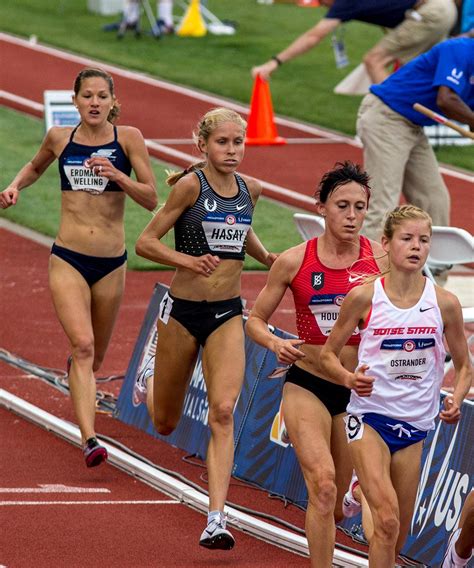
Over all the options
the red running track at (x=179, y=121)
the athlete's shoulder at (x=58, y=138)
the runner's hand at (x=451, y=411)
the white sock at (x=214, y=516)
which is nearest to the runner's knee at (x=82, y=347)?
the athlete's shoulder at (x=58, y=138)

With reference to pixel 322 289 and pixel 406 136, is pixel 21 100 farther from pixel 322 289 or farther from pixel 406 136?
pixel 322 289

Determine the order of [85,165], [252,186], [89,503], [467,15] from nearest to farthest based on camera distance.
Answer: [252,186] < [89,503] < [85,165] < [467,15]

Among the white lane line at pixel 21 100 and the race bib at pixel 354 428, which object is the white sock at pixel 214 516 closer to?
the race bib at pixel 354 428

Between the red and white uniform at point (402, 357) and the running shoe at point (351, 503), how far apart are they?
102 centimetres

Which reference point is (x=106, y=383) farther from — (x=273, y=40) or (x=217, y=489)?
(x=273, y=40)

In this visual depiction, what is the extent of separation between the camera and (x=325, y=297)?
8.08 metres

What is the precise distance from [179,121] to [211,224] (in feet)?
52.9

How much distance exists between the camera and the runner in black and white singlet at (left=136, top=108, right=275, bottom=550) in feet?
28.8

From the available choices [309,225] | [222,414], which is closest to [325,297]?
[222,414]

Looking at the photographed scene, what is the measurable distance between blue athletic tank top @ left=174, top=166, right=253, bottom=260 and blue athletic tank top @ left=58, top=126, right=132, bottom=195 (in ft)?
4.48

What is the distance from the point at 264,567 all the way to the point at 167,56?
23.6m

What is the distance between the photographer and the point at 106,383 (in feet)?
39.9

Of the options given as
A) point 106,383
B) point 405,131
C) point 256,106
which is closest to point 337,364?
point 106,383

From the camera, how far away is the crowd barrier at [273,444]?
843 cm
